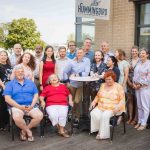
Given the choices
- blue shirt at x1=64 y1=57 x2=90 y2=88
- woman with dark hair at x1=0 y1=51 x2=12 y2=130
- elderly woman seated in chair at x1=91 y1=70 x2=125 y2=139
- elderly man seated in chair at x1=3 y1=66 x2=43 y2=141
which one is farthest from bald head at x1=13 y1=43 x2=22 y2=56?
elderly woman seated in chair at x1=91 y1=70 x2=125 y2=139

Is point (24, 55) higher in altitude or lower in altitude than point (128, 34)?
lower

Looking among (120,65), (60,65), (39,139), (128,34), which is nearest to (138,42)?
(128,34)

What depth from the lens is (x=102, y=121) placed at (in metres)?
5.56

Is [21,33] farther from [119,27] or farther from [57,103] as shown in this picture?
[57,103]

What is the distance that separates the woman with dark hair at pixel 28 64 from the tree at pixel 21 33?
27825 mm

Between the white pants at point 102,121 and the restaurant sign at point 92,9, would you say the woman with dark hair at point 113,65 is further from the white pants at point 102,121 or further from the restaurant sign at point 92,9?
the restaurant sign at point 92,9

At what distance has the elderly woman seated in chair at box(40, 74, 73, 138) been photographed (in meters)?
5.72

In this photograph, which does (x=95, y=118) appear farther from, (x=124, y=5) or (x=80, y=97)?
(x=124, y=5)

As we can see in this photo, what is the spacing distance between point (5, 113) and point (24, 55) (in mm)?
1192

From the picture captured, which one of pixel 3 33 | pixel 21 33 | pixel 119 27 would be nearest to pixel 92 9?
pixel 119 27

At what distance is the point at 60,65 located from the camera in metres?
6.58

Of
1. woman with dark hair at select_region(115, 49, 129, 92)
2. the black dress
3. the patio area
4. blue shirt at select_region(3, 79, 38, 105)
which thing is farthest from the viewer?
woman with dark hair at select_region(115, 49, 129, 92)

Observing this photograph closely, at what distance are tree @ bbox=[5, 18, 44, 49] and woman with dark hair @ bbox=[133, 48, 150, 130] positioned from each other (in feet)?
92.5

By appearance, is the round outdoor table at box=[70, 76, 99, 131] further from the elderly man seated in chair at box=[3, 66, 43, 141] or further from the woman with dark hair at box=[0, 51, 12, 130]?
the woman with dark hair at box=[0, 51, 12, 130]
